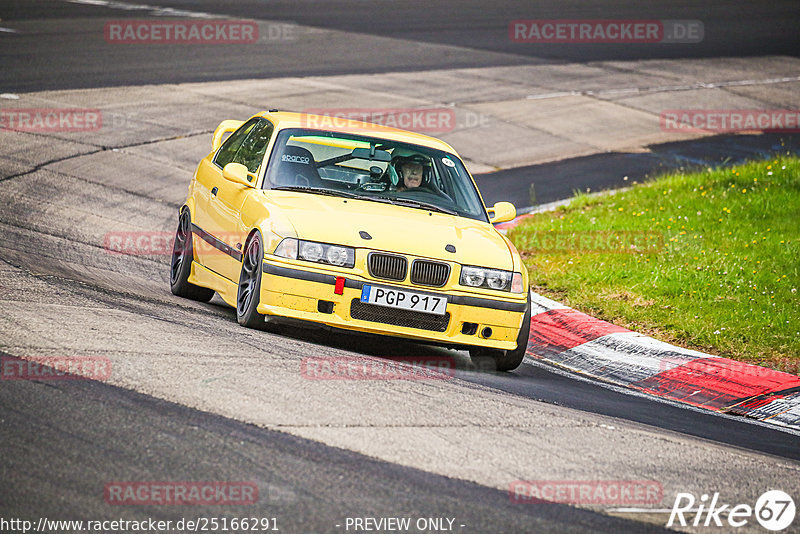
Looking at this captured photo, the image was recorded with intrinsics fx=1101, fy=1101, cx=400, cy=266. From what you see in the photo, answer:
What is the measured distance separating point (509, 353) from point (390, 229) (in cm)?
122

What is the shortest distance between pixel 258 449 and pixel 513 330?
10.1 ft

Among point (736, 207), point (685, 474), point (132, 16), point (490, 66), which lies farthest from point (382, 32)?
point (685, 474)

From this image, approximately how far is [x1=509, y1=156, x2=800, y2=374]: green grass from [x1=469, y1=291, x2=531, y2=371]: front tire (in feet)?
6.37

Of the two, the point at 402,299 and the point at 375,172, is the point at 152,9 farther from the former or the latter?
the point at 402,299

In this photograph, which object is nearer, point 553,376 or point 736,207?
point 553,376

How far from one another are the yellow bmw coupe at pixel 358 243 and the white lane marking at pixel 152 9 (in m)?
19.3

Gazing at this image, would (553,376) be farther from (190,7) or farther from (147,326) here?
(190,7)

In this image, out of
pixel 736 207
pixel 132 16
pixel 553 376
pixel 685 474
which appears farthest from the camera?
pixel 132 16

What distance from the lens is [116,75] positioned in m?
19.8

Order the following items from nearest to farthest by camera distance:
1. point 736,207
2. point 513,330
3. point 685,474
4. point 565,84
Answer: point 685,474
point 513,330
point 736,207
point 565,84

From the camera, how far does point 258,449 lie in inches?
193

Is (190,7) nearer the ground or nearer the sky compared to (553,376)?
nearer the sky

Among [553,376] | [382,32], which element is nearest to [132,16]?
[382,32]

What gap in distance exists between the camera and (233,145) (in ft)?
30.8
